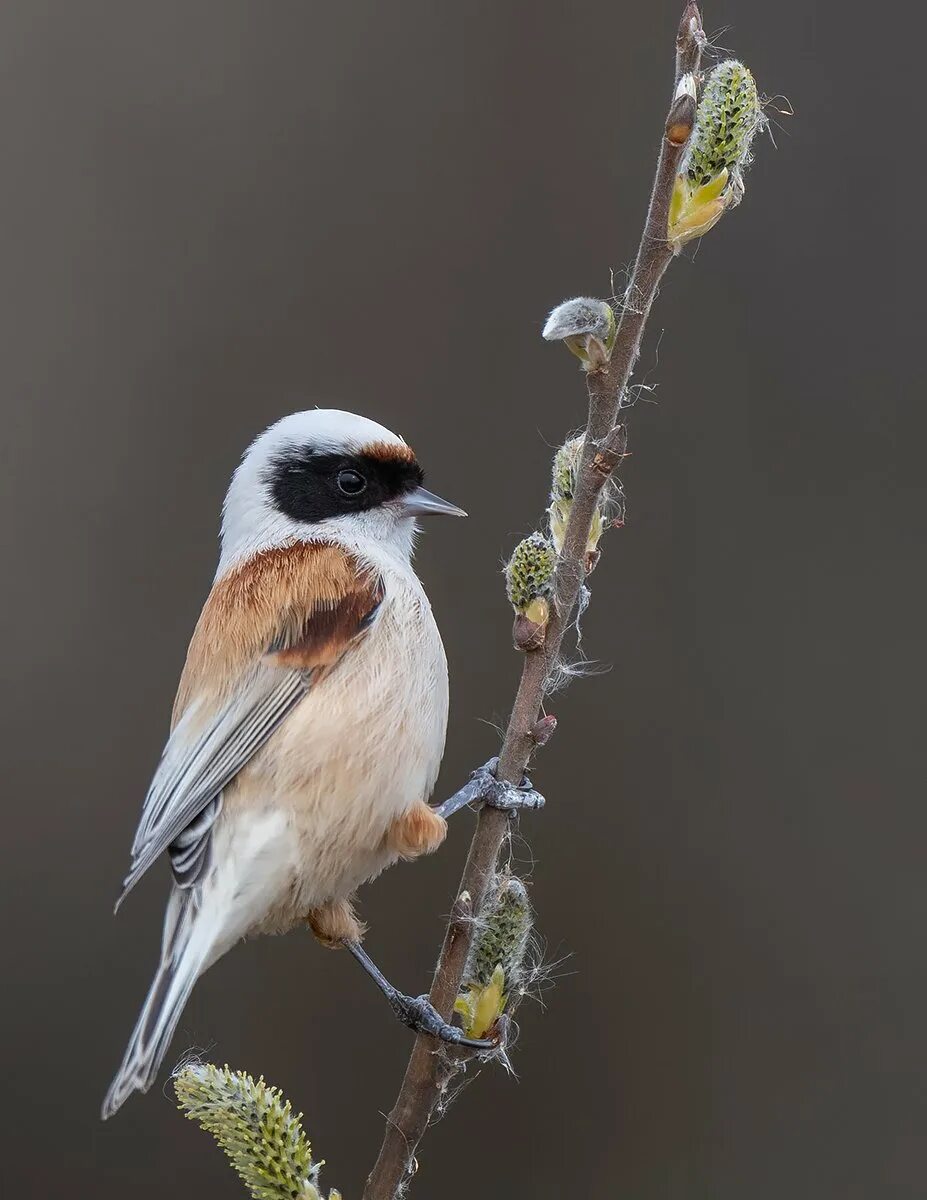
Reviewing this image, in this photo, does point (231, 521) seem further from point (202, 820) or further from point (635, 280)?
point (635, 280)

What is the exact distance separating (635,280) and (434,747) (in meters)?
1.08

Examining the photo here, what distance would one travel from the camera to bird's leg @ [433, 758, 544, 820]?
1873 millimetres

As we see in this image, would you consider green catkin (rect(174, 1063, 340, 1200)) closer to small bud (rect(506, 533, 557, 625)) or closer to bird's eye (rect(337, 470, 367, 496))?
small bud (rect(506, 533, 557, 625))

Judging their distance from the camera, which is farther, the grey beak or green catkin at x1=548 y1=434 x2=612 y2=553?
the grey beak

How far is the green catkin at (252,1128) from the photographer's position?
1434mm

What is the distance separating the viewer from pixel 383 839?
246cm

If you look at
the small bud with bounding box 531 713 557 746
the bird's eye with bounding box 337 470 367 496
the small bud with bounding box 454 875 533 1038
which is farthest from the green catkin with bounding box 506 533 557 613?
the bird's eye with bounding box 337 470 367 496

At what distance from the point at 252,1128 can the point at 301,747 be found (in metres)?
0.98

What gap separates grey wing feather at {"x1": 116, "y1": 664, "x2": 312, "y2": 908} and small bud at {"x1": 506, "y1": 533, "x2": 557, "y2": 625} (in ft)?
2.46

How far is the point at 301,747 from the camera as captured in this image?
7.78ft

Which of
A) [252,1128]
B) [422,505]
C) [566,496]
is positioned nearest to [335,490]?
[422,505]

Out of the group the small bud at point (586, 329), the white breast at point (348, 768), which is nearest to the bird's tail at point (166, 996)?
the white breast at point (348, 768)

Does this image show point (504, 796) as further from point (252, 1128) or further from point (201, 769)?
point (201, 769)

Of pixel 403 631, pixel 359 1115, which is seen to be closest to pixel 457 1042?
pixel 403 631
